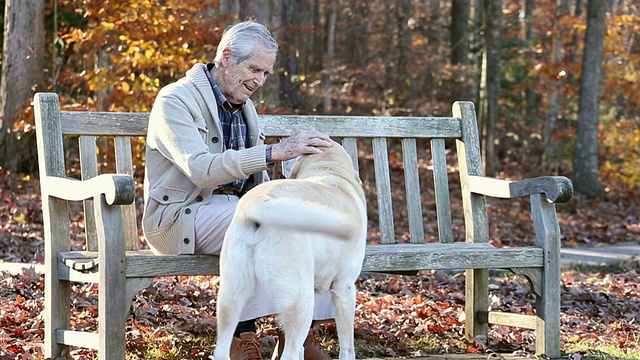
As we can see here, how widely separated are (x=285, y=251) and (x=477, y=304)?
84.3 inches

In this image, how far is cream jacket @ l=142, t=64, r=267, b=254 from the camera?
4.14 metres

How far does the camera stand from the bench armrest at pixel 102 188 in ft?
12.7

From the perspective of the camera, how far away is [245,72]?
4.47m

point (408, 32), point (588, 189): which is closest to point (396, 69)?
point (408, 32)

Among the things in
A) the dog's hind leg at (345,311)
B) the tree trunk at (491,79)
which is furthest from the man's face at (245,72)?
the tree trunk at (491,79)

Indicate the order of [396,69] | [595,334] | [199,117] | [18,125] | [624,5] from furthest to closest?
[624,5]
[396,69]
[18,125]
[595,334]
[199,117]

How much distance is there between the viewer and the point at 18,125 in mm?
10250

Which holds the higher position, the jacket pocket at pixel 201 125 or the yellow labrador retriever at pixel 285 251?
the jacket pocket at pixel 201 125

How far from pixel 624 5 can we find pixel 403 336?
→ 2294 cm

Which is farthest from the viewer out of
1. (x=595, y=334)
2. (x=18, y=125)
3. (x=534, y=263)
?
(x=18, y=125)

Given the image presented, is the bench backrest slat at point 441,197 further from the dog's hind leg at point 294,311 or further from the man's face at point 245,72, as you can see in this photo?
the dog's hind leg at point 294,311

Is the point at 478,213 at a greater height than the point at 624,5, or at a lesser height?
lesser

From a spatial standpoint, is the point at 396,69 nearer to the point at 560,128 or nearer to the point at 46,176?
the point at 560,128

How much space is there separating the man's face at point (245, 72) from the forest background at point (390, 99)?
134 centimetres
